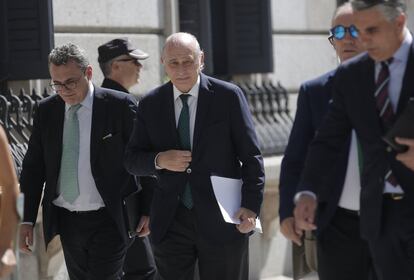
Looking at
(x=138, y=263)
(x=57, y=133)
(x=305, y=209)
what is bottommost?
(x=138, y=263)

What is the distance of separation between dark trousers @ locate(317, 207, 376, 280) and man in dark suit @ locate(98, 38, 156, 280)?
1.67 meters

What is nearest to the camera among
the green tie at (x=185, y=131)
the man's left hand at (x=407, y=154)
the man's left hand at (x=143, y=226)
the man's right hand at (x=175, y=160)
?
the man's left hand at (x=407, y=154)

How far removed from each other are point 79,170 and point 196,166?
0.73 m

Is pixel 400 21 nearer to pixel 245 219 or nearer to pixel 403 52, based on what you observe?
pixel 403 52

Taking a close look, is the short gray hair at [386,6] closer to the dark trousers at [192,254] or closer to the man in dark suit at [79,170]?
the dark trousers at [192,254]

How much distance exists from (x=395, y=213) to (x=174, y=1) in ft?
19.7

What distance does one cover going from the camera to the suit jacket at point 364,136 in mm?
4938

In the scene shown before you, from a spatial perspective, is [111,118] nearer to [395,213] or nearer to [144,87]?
[395,213]

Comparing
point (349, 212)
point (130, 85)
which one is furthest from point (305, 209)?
point (130, 85)

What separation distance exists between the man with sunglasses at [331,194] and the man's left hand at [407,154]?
61cm

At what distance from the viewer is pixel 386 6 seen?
16.0 ft

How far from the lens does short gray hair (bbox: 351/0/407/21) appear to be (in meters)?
4.86

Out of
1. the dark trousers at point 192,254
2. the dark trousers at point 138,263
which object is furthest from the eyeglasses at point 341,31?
A: the dark trousers at point 138,263

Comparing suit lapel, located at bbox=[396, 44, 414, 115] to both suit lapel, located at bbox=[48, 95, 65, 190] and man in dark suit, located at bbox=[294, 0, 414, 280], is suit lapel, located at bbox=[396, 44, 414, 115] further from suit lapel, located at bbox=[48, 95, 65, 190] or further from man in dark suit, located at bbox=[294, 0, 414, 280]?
suit lapel, located at bbox=[48, 95, 65, 190]
